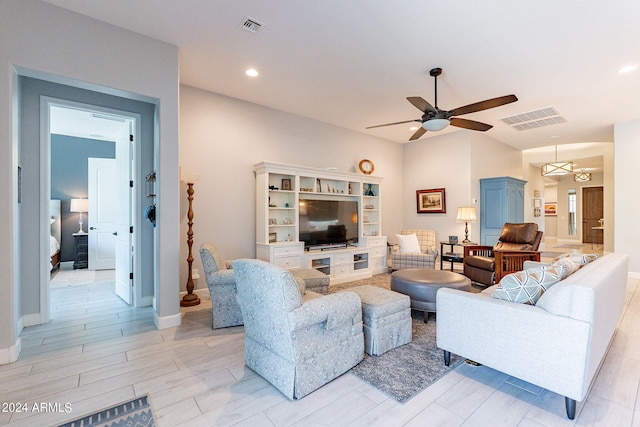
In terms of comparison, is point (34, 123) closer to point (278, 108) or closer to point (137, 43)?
point (137, 43)

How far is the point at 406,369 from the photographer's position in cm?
231

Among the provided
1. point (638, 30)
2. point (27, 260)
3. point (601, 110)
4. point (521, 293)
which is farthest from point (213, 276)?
point (601, 110)

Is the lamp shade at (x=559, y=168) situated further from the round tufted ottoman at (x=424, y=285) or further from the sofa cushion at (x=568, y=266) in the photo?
the sofa cushion at (x=568, y=266)

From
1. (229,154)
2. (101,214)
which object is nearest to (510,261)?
(229,154)

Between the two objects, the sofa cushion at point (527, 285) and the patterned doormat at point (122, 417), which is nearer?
the patterned doormat at point (122, 417)

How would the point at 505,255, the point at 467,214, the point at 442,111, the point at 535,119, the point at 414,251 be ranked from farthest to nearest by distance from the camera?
1. the point at 414,251
2. the point at 467,214
3. the point at 535,119
4. the point at 505,255
5. the point at 442,111

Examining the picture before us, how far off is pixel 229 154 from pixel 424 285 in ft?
10.9

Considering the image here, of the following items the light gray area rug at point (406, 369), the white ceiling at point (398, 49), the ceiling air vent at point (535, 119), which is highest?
the white ceiling at point (398, 49)

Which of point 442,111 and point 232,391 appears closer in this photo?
point 232,391

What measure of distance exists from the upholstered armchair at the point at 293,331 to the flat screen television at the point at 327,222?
9.23 feet

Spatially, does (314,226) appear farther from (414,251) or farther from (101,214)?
(101,214)

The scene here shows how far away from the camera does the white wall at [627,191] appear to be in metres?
5.49

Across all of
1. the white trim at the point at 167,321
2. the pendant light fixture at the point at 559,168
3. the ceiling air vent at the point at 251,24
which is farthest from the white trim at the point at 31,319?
the pendant light fixture at the point at 559,168

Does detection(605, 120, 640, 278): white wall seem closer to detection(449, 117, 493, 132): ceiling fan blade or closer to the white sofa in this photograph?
detection(449, 117, 493, 132): ceiling fan blade
